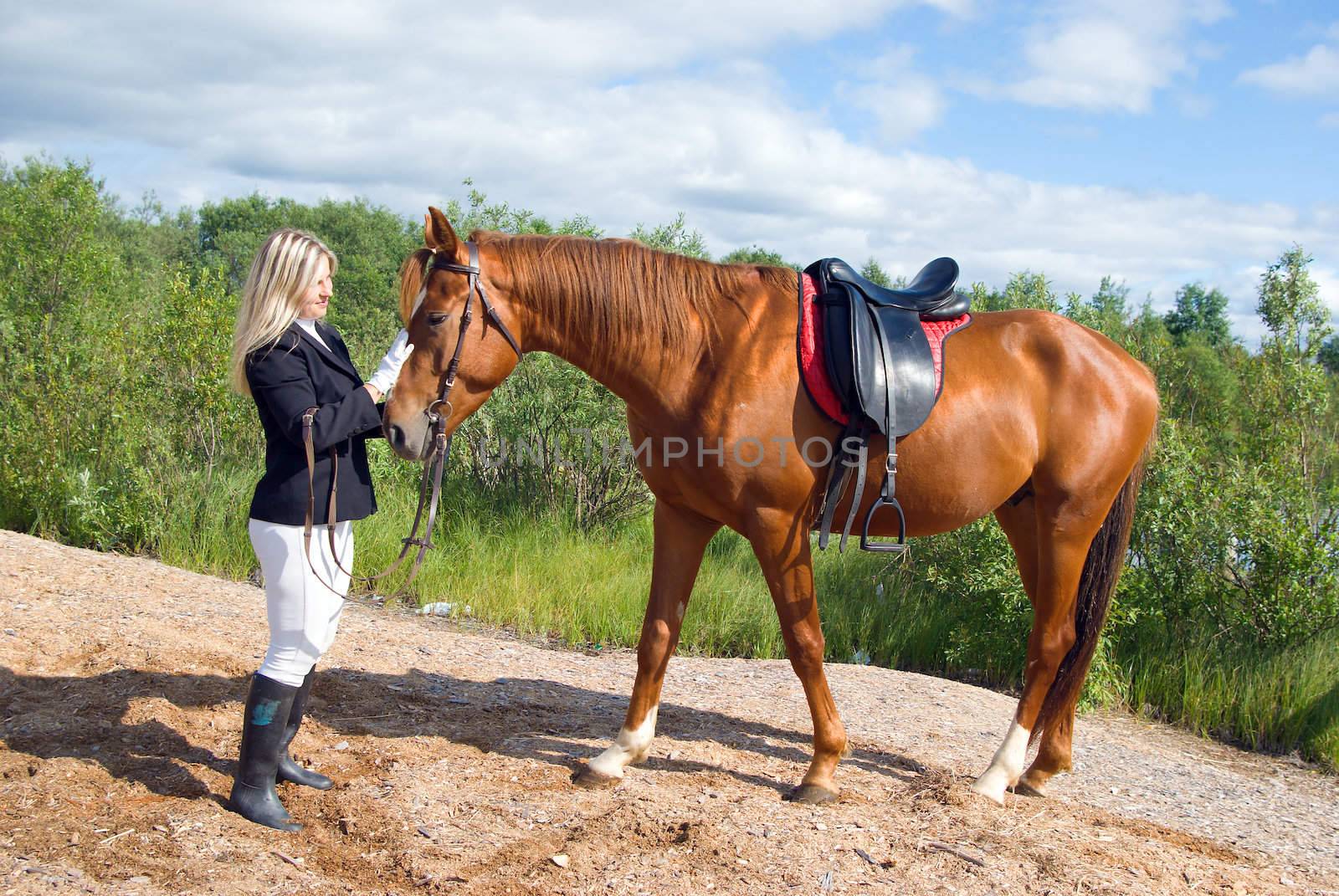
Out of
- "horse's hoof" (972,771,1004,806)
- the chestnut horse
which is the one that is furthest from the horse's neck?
"horse's hoof" (972,771,1004,806)

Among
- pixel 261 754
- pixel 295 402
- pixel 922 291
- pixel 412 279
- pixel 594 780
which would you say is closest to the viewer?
pixel 295 402

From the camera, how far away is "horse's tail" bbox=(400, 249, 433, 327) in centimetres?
320

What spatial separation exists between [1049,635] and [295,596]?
298cm

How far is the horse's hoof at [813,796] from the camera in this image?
3465 millimetres

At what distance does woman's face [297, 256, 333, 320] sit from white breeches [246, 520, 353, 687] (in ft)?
2.34

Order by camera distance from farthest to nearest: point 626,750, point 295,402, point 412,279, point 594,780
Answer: point 626,750 < point 594,780 < point 412,279 < point 295,402

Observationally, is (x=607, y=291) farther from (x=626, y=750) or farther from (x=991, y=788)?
(x=991, y=788)

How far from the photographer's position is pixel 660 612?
148 inches

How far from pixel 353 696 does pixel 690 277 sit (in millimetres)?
2553

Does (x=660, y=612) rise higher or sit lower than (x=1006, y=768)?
higher

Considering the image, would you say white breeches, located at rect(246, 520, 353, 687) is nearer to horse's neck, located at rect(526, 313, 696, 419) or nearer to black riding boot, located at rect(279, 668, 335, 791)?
black riding boot, located at rect(279, 668, 335, 791)

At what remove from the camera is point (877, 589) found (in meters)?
7.28

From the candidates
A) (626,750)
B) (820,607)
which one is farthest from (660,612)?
(820,607)

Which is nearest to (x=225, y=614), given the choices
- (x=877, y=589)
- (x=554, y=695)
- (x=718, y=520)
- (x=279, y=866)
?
(x=554, y=695)
